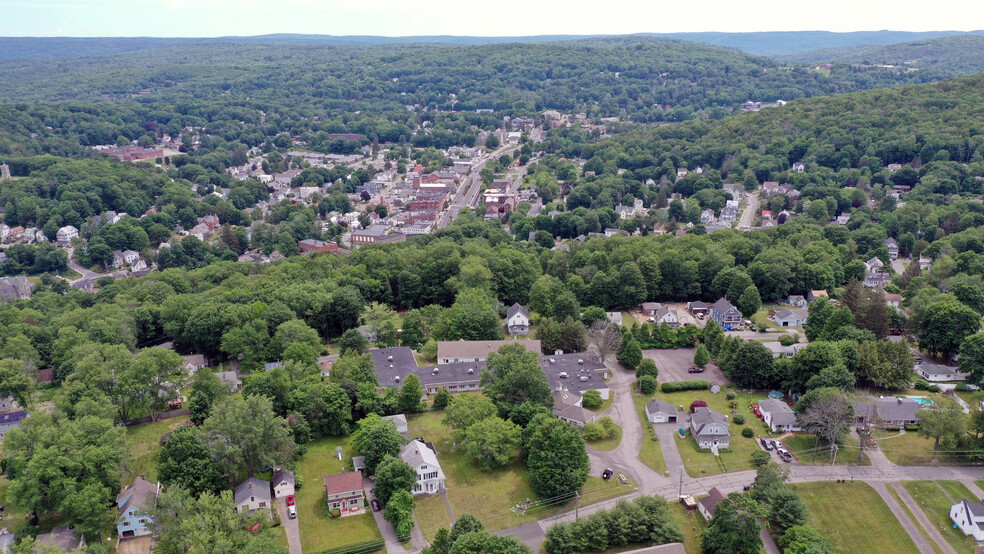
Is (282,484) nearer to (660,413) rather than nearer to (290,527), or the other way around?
(290,527)

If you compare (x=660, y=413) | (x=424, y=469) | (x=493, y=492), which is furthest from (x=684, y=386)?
(x=424, y=469)

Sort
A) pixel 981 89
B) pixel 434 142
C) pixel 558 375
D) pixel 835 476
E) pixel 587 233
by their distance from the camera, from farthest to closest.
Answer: pixel 434 142 → pixel 981 89 → pixel 587 233 → pixel 558 375 → pixel 835 476

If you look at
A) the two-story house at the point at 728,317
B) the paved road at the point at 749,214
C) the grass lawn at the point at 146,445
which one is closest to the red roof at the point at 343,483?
the grass lawn at the point at 146,445

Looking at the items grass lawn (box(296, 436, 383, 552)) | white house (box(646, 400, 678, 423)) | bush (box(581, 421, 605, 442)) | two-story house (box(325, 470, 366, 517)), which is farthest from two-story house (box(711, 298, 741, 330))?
two-story house (box(325, 470, 366, 517))

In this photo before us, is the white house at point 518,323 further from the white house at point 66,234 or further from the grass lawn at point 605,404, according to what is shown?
the white house at point 66,234

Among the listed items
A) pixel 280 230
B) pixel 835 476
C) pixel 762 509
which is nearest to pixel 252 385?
pixel 762 509

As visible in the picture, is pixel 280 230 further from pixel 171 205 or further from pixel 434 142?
pixel 434 142
